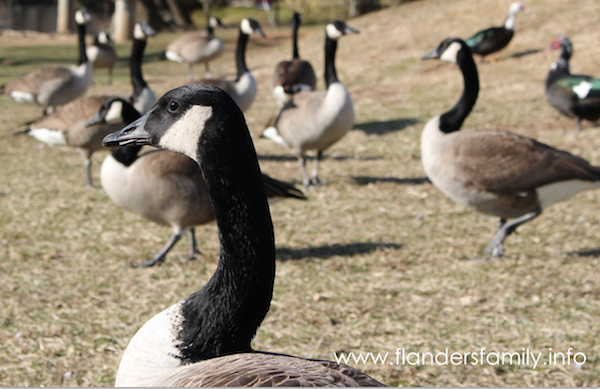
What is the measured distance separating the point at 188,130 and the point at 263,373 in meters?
1.02

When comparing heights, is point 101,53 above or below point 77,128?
above

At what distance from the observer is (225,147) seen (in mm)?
2238

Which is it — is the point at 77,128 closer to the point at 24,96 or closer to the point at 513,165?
the point at 24,96

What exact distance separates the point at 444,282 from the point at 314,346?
162 cm

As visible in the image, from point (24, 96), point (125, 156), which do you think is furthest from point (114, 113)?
point (24, 96)

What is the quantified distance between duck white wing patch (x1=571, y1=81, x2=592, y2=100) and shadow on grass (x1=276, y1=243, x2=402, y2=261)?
5169 mm

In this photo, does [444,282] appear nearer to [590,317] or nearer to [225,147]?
[590,317]

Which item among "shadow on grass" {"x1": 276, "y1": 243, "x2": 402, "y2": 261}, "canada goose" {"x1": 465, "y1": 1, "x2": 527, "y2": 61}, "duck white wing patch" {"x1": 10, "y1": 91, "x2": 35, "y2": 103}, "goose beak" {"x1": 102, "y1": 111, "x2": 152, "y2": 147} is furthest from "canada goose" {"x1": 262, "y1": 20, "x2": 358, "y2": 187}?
"canada goose" {"x1": 465, "y1": 1, "x2": 527, "y2": 61}

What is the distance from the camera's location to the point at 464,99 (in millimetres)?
6059

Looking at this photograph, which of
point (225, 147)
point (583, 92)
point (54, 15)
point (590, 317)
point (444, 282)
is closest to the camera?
point (225, 147)

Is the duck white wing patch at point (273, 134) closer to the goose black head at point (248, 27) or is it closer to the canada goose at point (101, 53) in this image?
the goose black head at point (248, 27)

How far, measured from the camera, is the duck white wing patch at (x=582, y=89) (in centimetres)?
903

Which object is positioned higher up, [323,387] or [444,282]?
[323,387]

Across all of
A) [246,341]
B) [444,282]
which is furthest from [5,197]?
[246,341]
